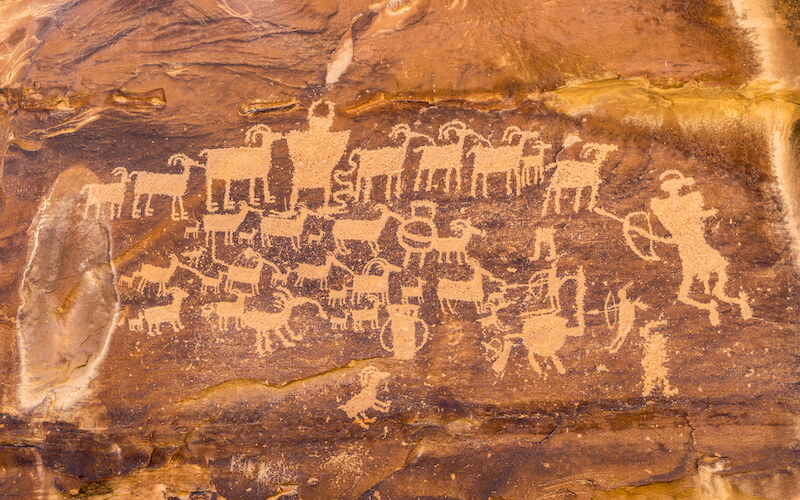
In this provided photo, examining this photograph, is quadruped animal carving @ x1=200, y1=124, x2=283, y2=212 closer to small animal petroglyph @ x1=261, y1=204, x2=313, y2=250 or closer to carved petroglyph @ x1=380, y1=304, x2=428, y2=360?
small animal petroglyph @ x1=261, y1=204, x2=313, y2=250

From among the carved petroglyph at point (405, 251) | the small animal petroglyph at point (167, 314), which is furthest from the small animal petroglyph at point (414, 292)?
the small animal petroglyph at point (167, 314)

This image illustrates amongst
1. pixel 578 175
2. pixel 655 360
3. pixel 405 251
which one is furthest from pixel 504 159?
pixel 655 360

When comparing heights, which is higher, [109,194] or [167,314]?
[109,194]

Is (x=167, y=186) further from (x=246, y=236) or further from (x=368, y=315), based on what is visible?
(x=368, y=315)

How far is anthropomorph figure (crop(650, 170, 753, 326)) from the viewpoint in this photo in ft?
13.2

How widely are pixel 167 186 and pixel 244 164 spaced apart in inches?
26.1

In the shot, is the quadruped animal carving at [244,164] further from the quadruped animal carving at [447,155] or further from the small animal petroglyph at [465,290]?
the small animal petroglyph at [465,290]

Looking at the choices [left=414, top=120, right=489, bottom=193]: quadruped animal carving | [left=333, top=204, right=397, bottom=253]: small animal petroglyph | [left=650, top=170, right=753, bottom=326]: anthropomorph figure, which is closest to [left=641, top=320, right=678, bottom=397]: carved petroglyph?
[left=650, top=170, right=753, bottom=326]: anthropomorph figure

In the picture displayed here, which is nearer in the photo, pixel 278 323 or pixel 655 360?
pixel 655 360

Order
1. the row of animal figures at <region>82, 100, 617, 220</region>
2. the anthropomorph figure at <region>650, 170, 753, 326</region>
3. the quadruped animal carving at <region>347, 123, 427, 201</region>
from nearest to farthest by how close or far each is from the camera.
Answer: the anthropomorph figure at <region>650, 170, 753, 326</region>, the row of animal figures at <region>82, 100, 617, 220</region>, the quadruped animal carving at <region>347, 123, 427, 201</region>

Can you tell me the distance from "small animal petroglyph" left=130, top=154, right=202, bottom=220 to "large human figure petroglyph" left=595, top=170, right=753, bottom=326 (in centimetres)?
331

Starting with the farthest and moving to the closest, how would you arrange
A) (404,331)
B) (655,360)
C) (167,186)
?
1. (167,186)
2. (404,331)
3. (655,360)

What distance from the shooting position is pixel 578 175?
412 cm

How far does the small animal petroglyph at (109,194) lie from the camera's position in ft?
14.4
